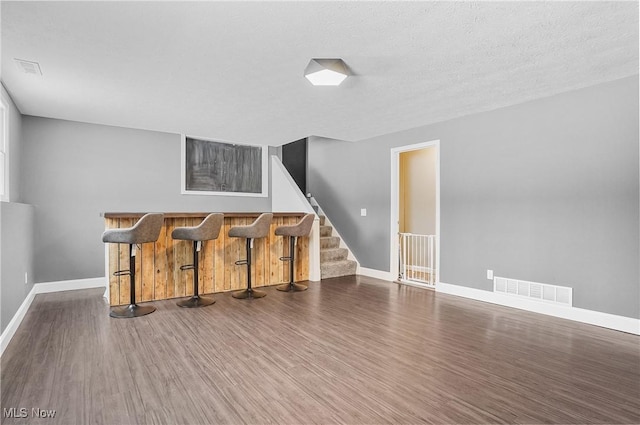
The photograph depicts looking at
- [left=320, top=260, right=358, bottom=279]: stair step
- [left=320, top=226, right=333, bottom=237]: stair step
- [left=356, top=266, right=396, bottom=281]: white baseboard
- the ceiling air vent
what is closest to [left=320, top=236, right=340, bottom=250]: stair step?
[left=320, top=226, right=333, bottom=237]: stair step

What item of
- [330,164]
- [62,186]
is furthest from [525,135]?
[62,186]

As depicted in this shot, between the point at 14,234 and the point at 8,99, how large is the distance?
1637 mm

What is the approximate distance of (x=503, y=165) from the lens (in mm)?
4199

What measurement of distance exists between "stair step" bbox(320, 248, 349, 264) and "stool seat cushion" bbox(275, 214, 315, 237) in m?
1.24

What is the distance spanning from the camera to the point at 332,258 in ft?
20.1

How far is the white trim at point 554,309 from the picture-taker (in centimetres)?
327

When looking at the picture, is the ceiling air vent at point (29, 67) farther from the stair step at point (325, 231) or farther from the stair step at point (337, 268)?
the stair step at point (325, 231)

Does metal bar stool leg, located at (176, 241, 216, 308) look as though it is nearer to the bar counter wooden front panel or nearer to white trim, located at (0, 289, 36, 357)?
the bar counter wooden front panel

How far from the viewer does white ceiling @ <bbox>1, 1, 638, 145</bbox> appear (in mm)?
2232

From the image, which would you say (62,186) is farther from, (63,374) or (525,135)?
(525,135)

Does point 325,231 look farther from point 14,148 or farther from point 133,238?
point 14,148

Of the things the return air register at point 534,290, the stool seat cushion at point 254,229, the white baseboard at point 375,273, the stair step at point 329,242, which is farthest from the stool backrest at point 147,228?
the return air register at point 534,290

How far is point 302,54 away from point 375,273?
3976 mm

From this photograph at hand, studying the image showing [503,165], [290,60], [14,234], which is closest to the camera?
[290,60]
